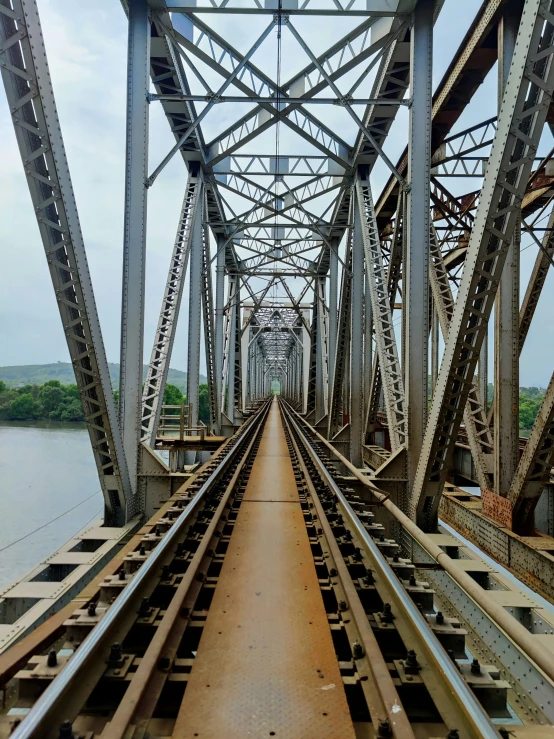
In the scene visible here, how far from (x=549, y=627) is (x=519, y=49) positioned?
196 inches

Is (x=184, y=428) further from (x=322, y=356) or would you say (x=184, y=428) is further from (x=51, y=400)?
(x=51, y=400)

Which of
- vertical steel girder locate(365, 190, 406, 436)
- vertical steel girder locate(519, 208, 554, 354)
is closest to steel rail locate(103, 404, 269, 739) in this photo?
vertical steel girder locate(519, 208, 554, 354)

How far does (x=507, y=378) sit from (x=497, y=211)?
128 inches

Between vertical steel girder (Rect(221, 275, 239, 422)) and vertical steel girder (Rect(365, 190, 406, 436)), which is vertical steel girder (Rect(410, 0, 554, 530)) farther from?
vertical steel girder (Rect(221, 275, 239, 422))

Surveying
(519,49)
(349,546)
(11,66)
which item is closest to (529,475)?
(349,546)

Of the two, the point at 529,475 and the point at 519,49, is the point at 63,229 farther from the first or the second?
the point at 529,475

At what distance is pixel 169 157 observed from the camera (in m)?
8.05

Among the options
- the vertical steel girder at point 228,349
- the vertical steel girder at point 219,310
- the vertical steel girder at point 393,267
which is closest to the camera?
the vertical steel girder at point 393,267

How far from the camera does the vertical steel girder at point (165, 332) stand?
7.52 m

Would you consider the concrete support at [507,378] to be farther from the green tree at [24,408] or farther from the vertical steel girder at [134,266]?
the green tree at [24,408]

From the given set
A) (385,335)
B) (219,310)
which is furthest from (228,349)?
(385,335)

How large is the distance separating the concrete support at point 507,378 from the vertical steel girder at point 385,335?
1.41 meters

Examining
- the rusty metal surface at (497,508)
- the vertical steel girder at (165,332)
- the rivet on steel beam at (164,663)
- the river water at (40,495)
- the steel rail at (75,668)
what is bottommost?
the river water at (40,495)

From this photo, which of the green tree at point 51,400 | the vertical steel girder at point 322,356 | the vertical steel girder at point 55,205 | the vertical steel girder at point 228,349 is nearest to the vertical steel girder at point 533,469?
the vertical steel girder at point 55,205
